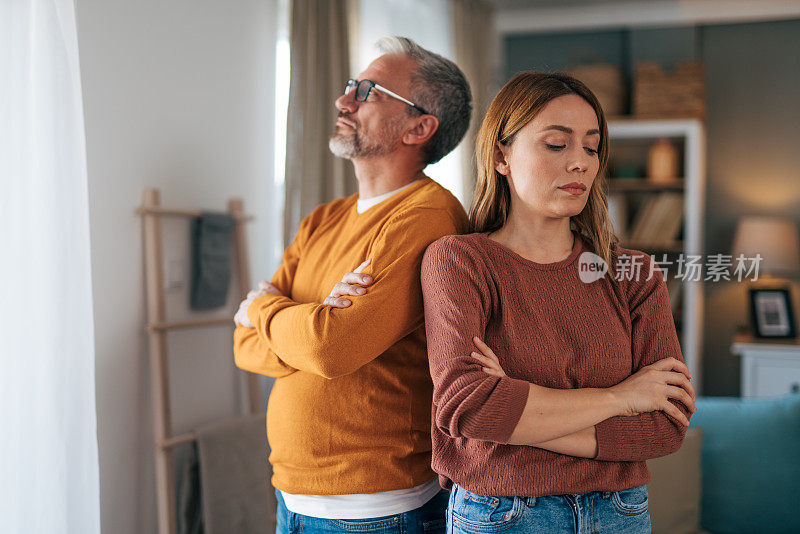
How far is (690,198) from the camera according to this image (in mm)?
4488

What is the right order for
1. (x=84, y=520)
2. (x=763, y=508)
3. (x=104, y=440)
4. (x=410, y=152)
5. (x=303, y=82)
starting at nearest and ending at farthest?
(x=410, y=152) < (x=84, y=520) < (x=104, y=440) < (x=763, y=508) < (x=303, y=82)

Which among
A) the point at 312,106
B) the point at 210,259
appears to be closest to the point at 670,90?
the point at 312,106

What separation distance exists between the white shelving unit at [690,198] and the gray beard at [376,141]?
346 cm

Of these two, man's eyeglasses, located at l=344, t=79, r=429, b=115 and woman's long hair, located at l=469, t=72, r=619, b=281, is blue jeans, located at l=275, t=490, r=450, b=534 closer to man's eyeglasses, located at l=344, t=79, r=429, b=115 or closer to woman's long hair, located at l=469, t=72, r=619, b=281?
woman's long hair, located at l=469, t=72, r=619, b=281

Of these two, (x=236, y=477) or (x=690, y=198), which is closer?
(x=236, y=477)

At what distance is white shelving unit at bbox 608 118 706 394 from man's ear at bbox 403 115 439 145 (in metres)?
3.40

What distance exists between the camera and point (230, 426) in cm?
256

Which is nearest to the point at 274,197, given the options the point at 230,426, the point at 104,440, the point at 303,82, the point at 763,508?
the point at 303,82

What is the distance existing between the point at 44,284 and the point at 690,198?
385 cm

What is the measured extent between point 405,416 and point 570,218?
50 cm

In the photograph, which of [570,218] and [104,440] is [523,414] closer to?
[570,218]

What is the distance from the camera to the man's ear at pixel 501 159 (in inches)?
52.6

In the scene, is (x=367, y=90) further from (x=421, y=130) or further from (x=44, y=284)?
(x=44, y=284)

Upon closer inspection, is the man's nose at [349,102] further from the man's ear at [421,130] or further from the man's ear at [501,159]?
the man's ear at [501,159]
